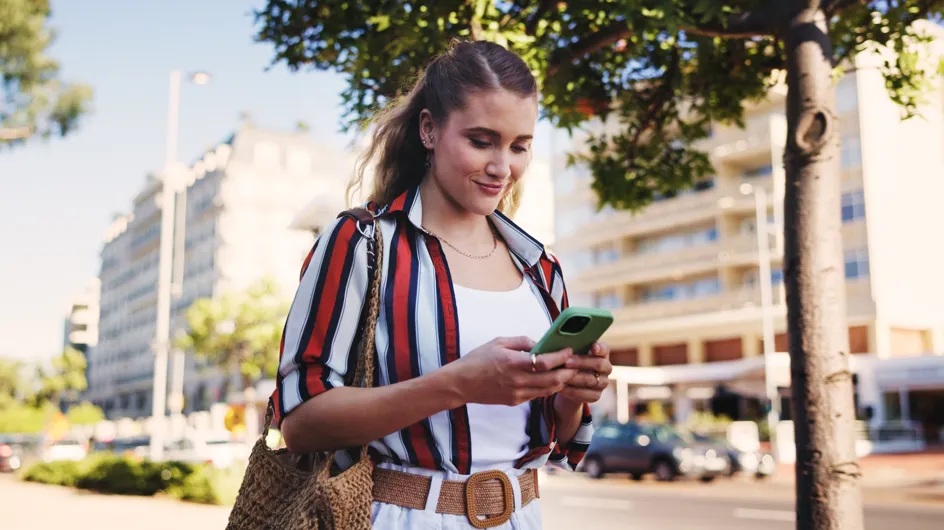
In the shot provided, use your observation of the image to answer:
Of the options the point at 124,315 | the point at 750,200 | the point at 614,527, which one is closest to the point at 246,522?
the point at 614,527

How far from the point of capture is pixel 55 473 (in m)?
23.6

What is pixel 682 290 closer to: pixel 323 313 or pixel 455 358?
pixel 455 358

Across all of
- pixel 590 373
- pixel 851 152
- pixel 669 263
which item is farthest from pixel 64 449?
pixel 590 373

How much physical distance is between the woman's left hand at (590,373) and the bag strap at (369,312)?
1.28 ft

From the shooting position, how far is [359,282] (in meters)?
1.84

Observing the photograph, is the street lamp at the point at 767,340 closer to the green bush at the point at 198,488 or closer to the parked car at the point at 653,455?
the parked car at the point at 653,455

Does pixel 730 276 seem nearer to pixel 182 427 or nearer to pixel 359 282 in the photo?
pixel 182 427

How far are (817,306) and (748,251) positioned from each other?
39288 millimetres

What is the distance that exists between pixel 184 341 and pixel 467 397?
4453 centimetres

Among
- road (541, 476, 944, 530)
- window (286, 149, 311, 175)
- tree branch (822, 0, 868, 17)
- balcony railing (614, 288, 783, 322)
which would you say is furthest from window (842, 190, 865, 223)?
window (286, 149, 311, 175)

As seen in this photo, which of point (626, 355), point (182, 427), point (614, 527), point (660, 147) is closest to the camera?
point (660, 147)

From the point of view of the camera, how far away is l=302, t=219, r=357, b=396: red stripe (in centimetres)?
175

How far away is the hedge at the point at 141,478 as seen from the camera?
1599 centimetres

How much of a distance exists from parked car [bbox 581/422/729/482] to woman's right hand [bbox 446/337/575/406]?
21.3 meters
